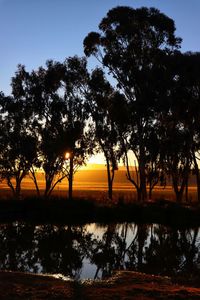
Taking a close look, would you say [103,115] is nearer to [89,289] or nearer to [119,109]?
[119,109]

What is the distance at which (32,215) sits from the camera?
114 ft

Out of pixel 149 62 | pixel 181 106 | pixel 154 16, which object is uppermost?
pixel 154 16

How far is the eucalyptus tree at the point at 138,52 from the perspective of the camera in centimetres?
4691

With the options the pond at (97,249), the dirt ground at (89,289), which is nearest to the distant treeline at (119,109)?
the pond at (97,249)

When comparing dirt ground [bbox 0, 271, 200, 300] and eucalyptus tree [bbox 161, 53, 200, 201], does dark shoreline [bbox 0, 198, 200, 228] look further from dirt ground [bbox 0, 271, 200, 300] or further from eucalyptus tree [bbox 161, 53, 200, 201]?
dirt ground [bbox 0, 271, 200, 300]

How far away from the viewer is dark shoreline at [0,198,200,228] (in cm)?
3484

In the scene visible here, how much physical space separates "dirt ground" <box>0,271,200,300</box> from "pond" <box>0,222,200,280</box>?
134 inches

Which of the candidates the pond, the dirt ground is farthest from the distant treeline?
the dirt ground

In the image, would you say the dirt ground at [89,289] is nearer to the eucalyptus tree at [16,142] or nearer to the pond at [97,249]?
the pond at [97,249]

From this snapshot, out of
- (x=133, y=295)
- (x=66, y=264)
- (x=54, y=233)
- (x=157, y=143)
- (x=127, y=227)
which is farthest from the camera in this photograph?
(x=157, y=143)

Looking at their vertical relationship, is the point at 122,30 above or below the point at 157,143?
above

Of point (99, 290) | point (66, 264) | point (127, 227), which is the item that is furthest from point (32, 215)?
point (99, 290)

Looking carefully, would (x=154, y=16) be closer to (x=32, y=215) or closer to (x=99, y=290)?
(x=32, y=215)

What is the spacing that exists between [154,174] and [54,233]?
92.1 ft
